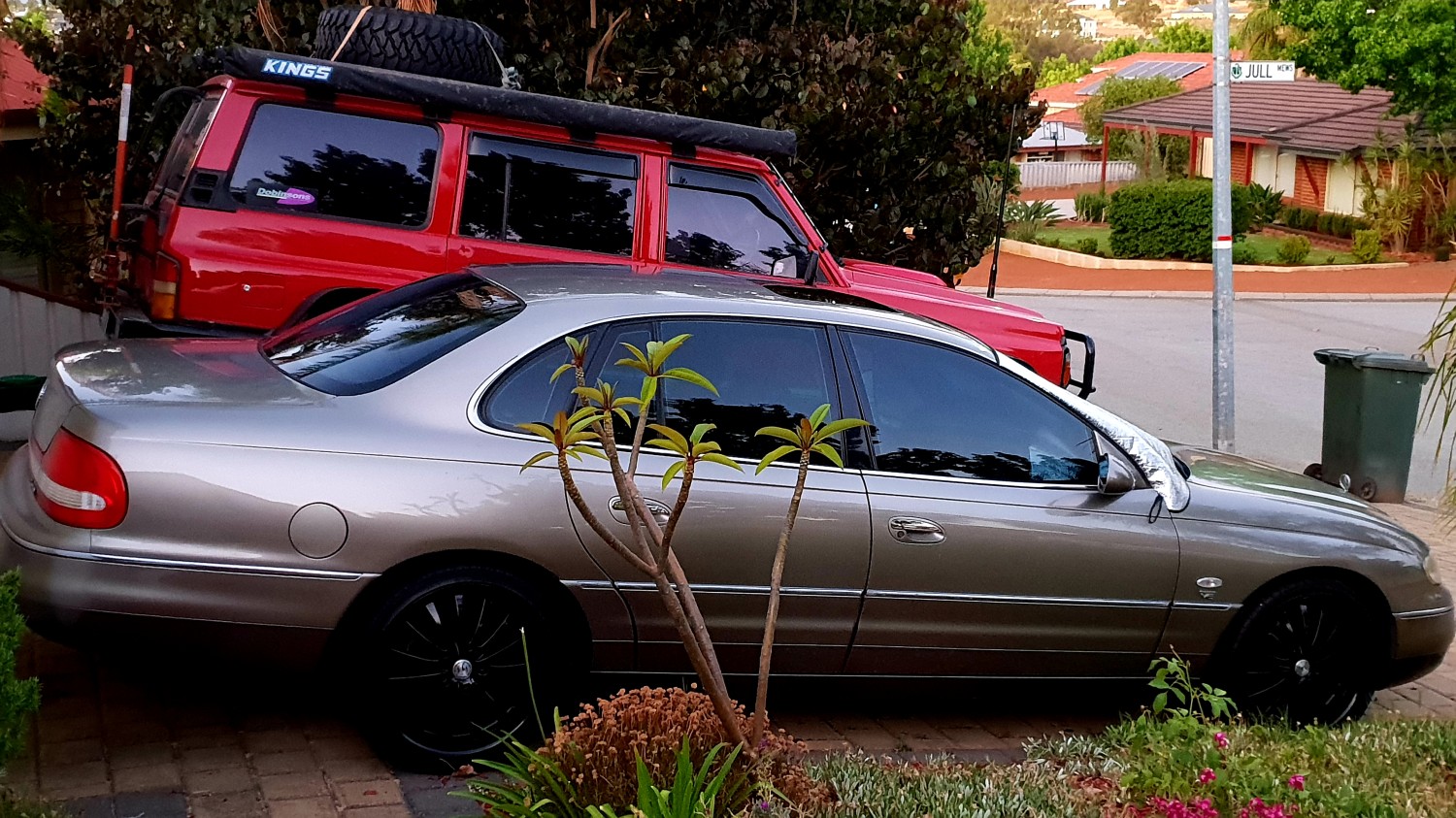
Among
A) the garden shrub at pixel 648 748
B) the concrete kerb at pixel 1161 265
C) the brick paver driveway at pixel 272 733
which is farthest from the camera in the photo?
the concrete kerb at pixel 1161 265

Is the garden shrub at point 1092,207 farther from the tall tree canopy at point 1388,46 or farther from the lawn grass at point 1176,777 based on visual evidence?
the lawn grass at point 1176,777

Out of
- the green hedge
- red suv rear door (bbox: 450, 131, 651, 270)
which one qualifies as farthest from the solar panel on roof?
red suv rear door (bbox: 450, 131, 651, 270)

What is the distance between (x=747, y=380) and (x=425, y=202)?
2761 millimetres

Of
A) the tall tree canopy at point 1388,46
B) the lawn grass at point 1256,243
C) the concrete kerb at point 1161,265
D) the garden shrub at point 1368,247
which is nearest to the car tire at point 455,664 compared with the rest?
the concrete kerb at point 1161,265

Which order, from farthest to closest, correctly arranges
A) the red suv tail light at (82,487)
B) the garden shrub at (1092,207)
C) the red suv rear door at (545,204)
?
the garden shrub at (1092,207), the red suv rear door at (545,204), the red suv tail light at (82,487)

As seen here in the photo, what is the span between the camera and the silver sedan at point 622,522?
4.44 m

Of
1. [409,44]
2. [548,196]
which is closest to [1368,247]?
[409,44]

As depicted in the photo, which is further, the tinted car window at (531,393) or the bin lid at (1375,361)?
the bin lid at (1375,361)

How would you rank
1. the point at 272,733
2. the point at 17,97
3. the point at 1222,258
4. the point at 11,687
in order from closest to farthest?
the point at 11,687 → the point at 272,733 → the point at 1222,258 → the point at 17,97

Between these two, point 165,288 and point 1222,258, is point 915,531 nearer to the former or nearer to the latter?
point 165,288

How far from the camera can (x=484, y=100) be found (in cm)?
725

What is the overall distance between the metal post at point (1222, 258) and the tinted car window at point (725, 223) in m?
5.06

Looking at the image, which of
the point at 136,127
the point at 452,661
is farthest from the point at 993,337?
the point at 136,127

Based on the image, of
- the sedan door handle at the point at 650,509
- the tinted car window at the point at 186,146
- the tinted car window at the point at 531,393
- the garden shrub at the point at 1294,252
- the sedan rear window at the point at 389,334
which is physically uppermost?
the tinted car window at the point at 186,146
